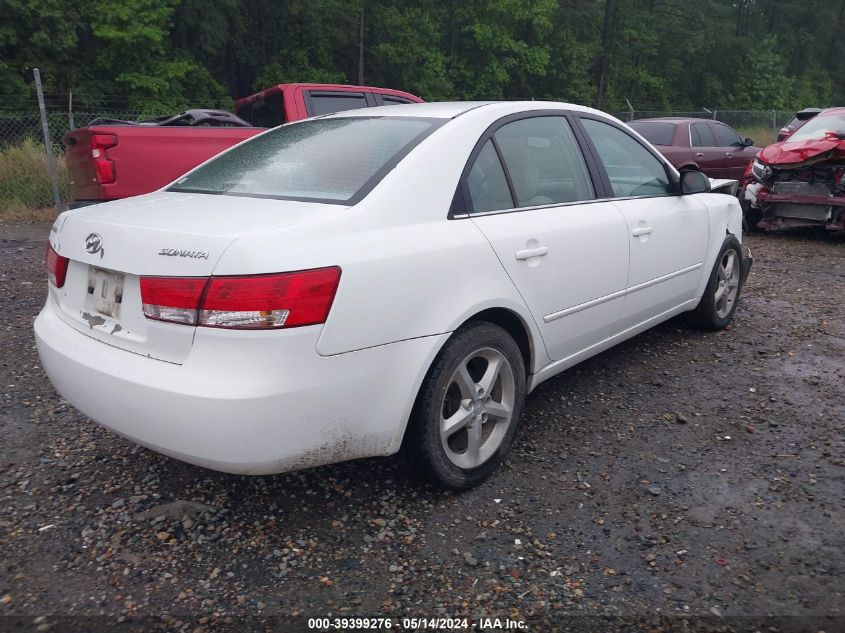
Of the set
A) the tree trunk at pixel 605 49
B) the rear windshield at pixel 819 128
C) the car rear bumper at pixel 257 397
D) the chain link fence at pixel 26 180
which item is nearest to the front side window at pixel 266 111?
the chain link fence at pixel 26 180

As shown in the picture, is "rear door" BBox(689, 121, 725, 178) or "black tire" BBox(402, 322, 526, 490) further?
"rear door" BBox(689, 121, 725, 178)

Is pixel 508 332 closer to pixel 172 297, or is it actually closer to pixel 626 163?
pixel 172 297

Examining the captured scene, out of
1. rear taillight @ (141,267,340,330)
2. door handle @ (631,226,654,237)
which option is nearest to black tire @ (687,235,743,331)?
door handle @ (631,226,654,237)

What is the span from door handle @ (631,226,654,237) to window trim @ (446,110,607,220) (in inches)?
10.7

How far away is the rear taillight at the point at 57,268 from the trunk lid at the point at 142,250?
0.03m

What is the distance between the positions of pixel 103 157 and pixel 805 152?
7.74 m

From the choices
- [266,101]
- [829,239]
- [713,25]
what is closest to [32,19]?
[266,101]

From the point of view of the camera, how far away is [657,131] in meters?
11.8

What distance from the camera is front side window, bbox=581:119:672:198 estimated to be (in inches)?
155

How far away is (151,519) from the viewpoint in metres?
2.81

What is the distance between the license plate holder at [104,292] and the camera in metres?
2.56

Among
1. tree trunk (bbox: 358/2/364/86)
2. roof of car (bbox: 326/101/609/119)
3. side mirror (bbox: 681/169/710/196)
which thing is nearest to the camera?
roof of car (bbox: 326/101/609/119)

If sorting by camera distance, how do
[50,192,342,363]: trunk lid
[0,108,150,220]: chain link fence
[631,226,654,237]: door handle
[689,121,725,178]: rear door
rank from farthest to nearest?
[689,121,725,178]: rear door
[0,108,150,220]: chain link fence
[631,226,654,237]: door handle
[50,192,342,363]: trunk lid

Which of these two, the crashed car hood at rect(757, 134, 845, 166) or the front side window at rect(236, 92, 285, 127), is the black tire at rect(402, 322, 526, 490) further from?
the crashed car hood at rect(757, 134, 845, 166)
